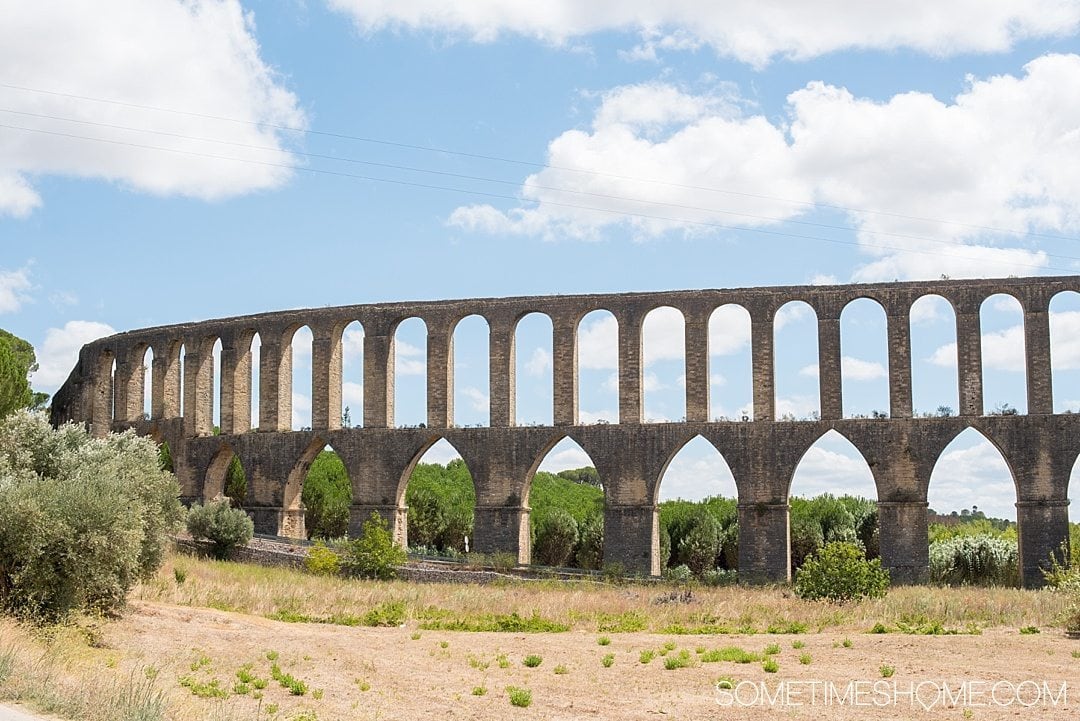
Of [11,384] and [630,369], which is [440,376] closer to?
[630,369]

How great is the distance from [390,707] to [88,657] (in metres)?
4.95

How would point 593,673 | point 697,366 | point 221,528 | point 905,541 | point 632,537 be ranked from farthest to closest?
point 697,366, point 632,537, point 221,528, point 905,541, point 593,673

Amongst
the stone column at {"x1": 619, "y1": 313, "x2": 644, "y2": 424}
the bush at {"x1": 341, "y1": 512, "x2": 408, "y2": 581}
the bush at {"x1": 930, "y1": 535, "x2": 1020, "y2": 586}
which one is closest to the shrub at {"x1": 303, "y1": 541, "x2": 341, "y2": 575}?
the bush at {"x1": 341, "y1": 512, "x2": 408, "y2": 581}

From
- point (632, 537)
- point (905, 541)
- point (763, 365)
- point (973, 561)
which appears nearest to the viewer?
point (905, 541)

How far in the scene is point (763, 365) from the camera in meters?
35.4

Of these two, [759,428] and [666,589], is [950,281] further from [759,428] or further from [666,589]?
[666,589]

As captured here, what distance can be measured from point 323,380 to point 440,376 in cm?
420

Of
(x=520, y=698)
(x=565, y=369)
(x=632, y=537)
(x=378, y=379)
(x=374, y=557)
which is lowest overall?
(x=520, y=698)

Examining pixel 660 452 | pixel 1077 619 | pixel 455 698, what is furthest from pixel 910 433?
pixel 455 698

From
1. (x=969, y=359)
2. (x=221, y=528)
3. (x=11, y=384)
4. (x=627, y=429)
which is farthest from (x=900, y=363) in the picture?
(x=11, y=384)

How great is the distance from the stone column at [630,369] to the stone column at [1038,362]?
1068 cm

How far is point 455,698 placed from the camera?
15.6 m

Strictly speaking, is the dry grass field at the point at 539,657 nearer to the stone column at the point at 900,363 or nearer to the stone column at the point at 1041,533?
the stone column at the point at 1041,533

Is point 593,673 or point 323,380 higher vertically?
point 323,380
